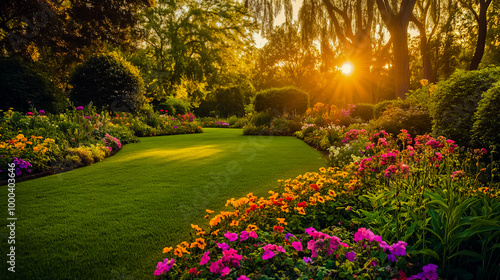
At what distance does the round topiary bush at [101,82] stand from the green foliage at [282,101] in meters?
7.54

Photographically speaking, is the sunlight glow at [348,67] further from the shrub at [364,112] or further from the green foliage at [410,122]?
the green foliage at [410,122]

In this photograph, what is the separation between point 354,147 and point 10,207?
594 cm

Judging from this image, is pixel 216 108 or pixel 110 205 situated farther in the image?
Result: pixel 216 108

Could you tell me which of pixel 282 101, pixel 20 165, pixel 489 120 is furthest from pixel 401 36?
pixel 20 165

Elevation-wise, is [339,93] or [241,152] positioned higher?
[339,93]

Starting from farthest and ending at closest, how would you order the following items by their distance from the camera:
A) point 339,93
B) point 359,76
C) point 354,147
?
1. point 339,93
2. point 359,76
3. point 354,147

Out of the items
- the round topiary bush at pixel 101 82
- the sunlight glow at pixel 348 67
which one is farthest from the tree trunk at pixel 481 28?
the round topiary bush at pixel 101 82

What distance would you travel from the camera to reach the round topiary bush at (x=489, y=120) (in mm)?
3506

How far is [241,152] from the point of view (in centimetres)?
775

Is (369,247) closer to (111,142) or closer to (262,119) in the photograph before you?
(111,142)

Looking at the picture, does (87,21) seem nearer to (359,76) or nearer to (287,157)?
(287,157)

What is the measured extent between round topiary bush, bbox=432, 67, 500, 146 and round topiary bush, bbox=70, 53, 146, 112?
38.6ft

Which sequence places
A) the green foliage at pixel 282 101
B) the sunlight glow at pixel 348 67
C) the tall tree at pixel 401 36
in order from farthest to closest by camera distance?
the sunlight glow at pixel 348 67 < the green foliage at pixel 282 101 < the tall tree at pixel 401 36

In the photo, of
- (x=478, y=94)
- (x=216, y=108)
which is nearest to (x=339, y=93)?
(x=216, y=108)
